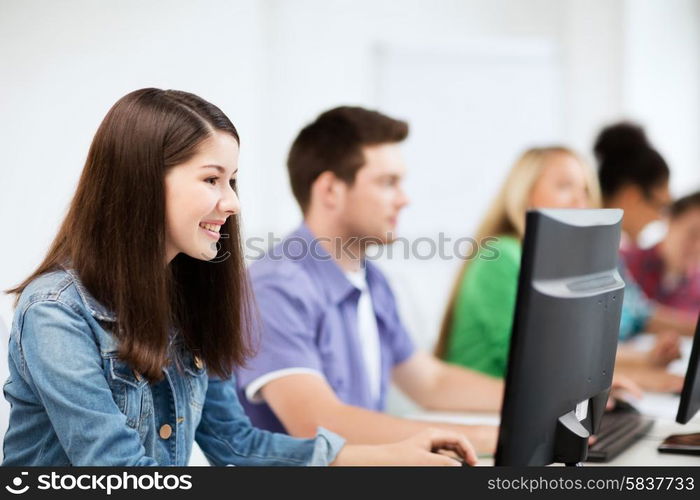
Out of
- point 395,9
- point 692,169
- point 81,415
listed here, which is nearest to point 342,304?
point 81,415

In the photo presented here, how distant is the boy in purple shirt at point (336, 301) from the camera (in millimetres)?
1399

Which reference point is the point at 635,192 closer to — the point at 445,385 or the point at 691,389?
the point at 445,385

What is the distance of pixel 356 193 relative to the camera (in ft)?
5.23

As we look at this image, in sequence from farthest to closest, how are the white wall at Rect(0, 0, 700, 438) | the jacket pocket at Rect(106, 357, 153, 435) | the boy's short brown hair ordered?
the white wall at Rect(0, 0, 700, 438) < the boy's short brown hair < the jacket pocket at Rect(106, 357, 153, 435)

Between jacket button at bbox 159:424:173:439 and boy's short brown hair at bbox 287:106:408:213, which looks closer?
jacket button at bbox 159:424:173:439

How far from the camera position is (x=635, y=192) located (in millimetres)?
2725

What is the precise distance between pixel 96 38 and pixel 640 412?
3.75 feet

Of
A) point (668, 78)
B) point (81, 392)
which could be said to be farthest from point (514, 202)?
point (668, 78)

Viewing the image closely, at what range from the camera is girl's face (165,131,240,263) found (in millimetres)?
977

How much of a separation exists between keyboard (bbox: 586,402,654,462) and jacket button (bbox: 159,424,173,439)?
0.59 metres

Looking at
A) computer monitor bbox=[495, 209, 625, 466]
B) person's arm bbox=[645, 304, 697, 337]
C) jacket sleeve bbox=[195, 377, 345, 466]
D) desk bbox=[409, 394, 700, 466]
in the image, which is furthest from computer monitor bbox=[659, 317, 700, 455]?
person's arm bbox=[645, 304, 697, 337]

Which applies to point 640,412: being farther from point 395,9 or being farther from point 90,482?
point 395,9

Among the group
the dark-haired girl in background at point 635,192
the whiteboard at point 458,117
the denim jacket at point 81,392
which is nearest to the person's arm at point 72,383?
the denim jacket at point 81,392

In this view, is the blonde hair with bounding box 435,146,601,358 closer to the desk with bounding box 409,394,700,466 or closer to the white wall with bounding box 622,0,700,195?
the desk with bounding box 409,394,700,466
